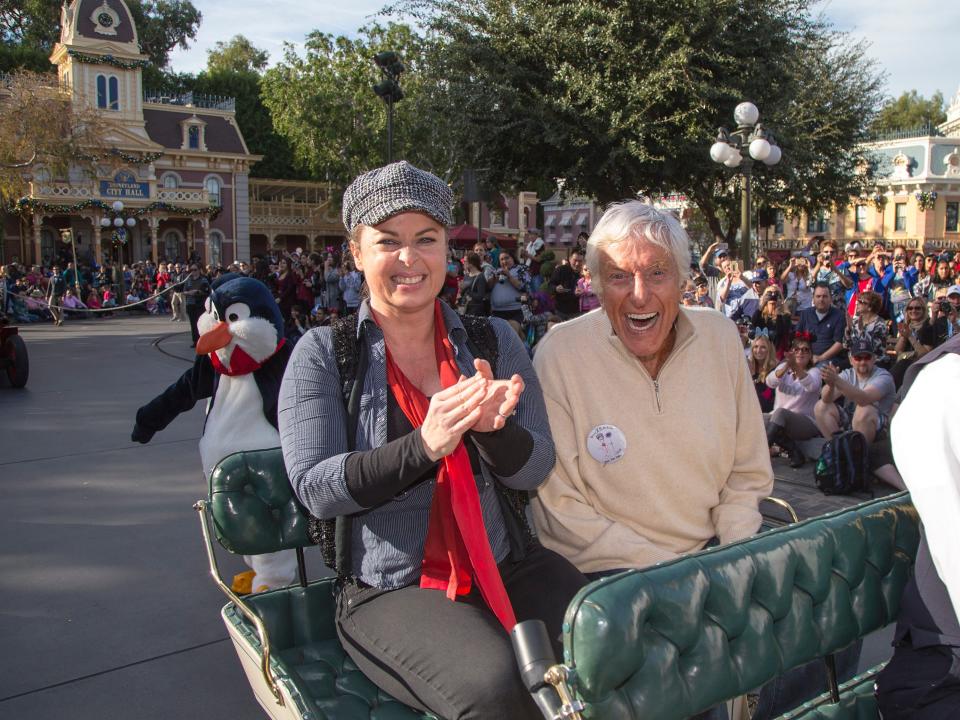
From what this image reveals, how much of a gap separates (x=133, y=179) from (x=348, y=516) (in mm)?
39120

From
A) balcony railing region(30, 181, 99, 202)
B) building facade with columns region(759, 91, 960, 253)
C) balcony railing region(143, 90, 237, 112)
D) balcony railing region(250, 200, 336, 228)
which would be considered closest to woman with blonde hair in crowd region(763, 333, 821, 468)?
balcony railing region(30, 181, 99, 202)

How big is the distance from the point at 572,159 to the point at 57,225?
29.3 meters

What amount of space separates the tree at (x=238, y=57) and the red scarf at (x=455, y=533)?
60526mm

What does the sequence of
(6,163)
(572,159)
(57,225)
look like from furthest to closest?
(57,225)
(6,163)
(572,159)

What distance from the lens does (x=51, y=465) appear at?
21.0ft

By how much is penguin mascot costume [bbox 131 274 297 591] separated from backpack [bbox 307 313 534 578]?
5.48 ft

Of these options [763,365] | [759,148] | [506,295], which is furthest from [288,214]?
[763,365]

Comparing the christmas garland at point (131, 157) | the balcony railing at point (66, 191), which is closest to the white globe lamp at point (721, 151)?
the christmas garland at point (131, 157)

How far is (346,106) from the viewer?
36.2m

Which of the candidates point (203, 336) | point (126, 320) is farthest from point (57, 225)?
point (203, 336)

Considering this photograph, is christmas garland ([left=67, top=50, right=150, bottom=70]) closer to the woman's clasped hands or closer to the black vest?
the woman's clasped hands

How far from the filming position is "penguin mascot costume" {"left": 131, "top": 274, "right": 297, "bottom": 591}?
3.95m

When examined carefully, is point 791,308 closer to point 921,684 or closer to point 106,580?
point 106,580

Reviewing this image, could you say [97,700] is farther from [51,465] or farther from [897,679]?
[51,465]
